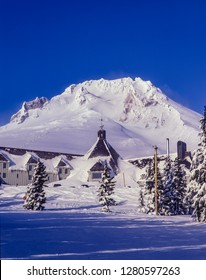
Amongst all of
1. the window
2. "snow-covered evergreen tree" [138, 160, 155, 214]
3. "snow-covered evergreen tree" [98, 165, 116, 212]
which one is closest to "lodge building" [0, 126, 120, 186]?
the window

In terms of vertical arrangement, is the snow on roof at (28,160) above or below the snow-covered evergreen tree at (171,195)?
above

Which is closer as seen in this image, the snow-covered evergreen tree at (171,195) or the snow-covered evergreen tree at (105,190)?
the snow-covered evergreen tree at (105,190)

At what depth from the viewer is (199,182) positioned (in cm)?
3234

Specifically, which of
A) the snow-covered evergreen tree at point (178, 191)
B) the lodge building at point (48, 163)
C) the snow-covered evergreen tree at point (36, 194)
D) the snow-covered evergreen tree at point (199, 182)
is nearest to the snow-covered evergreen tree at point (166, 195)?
the snow-covered evergreen tree at point (178, 191)

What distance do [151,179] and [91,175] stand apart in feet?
133

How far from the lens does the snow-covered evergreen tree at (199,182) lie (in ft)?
104

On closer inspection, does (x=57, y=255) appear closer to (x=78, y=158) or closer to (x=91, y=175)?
(x=91, y=175)

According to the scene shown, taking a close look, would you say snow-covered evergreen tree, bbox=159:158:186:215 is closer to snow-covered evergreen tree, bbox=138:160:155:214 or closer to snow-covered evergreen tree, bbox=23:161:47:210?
snow-covered evergreen tree, bbox=138:160:155:214

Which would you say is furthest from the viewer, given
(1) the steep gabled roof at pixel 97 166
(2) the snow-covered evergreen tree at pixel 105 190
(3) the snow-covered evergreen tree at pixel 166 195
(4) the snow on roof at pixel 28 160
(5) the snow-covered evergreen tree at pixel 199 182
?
(4) the snow on roof at pixel 28 160

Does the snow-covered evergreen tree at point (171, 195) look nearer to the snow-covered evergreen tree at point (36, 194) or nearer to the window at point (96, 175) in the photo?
the snow-covered evergreen tree at point (36, 194)

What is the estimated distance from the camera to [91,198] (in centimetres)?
6259

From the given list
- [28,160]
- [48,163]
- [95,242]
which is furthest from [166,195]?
[48,163]

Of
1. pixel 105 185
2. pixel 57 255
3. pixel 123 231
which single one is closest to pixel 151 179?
pixel 105 185
